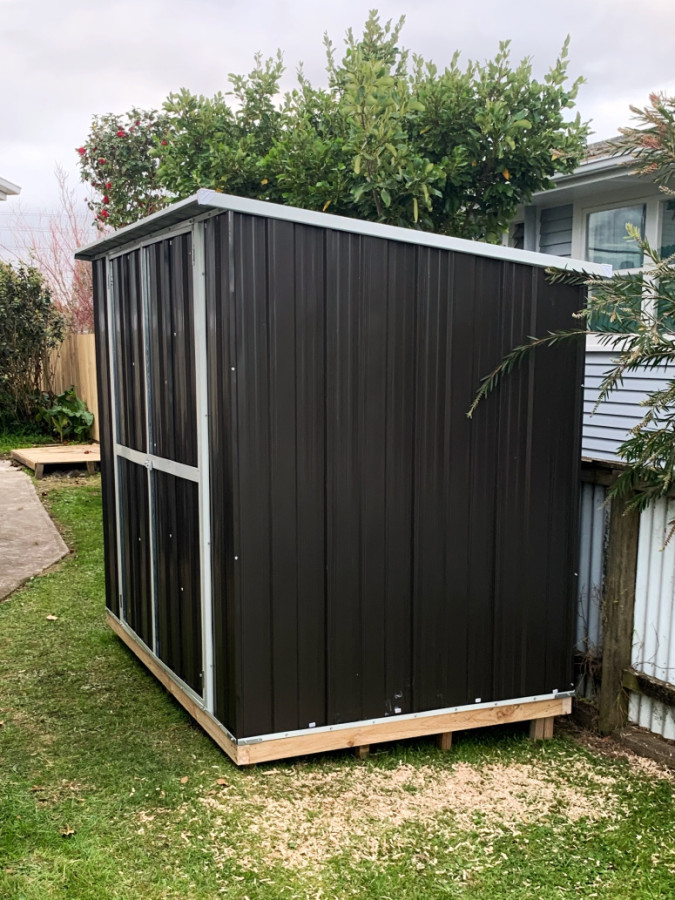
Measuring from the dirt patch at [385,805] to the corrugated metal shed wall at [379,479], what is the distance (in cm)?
25

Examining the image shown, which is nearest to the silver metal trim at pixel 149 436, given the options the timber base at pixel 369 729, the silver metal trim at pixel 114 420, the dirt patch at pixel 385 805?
the timber base at pixel 369 729

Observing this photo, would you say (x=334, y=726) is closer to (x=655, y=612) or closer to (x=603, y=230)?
(x=655, y=612)

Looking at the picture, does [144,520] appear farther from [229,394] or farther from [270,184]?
[270,184]

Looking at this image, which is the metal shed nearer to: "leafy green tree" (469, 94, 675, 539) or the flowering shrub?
"leafy green tree" (469, 94, 675, 539)

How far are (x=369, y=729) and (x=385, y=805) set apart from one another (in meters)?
0.31

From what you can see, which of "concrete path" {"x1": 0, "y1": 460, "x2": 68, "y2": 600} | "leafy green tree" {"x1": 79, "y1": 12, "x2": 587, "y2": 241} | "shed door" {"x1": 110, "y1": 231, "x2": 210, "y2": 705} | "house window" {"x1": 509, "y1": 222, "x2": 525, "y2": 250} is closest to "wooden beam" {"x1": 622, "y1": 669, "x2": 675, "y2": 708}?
"shed door" {"x1": 110, "y1": 231, "x2": 210, "y2": 705}

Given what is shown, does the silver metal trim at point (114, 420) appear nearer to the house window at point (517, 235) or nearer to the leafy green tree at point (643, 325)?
the leafy green tree at point (643, 325)

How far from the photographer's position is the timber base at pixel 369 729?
9.55 ft

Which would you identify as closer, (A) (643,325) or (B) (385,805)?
(A) (643,325)

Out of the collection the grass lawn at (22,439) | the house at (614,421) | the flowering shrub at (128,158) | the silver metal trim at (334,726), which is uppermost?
the flowering shrub at (128,158)

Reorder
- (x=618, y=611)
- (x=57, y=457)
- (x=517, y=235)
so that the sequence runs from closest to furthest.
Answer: (x=618, y=611) → (x=517, y=235) → (x=57, y=457)

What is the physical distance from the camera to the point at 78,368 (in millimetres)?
12547

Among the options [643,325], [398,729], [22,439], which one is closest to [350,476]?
[398,729]

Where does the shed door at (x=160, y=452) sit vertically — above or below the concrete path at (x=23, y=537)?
above
